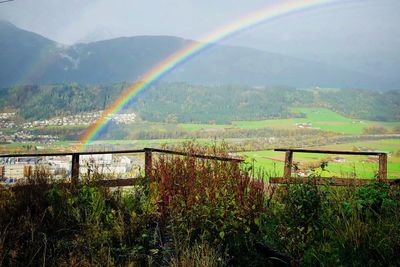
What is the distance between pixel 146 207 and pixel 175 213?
0.58 m

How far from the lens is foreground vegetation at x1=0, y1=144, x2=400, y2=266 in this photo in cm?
385

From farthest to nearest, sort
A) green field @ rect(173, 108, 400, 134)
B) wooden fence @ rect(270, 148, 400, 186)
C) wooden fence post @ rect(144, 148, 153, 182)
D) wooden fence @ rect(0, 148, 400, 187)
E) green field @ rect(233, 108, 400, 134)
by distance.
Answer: green field @ rect(173, 108, 400, 134), green field @ rect(233, 108, 400, 134), wooden fence post @ rect(144, 148, 153, 182), wooden fence @ rect(270, 148, 400, 186), wooden fence @ rect(0, 148, 400, 187)

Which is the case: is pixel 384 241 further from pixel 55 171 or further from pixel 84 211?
pixel 55 171

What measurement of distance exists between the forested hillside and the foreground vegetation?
70252mm

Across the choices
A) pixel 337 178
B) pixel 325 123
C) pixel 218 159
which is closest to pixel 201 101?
pixel 325 123

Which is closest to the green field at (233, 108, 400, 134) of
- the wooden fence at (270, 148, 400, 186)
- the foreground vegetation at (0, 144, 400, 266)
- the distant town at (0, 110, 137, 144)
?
the distant town at (0, 110, 137, 144)

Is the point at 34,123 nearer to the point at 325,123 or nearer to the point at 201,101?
the point at 201,101

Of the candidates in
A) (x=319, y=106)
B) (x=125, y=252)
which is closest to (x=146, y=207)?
(x=125, y=252)

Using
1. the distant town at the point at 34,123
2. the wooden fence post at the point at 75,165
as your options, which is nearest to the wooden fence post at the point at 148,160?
the wooden fence post at the point at 75,165

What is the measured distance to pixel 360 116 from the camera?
77.8 metres

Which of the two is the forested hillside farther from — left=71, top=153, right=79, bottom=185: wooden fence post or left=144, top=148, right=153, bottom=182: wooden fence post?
left=71, top=153, right=79, bottom=185: wooden fence post

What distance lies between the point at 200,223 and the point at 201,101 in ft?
329

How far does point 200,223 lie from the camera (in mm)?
4652

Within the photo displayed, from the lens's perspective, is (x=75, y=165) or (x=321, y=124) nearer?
(x=75, y=165)
